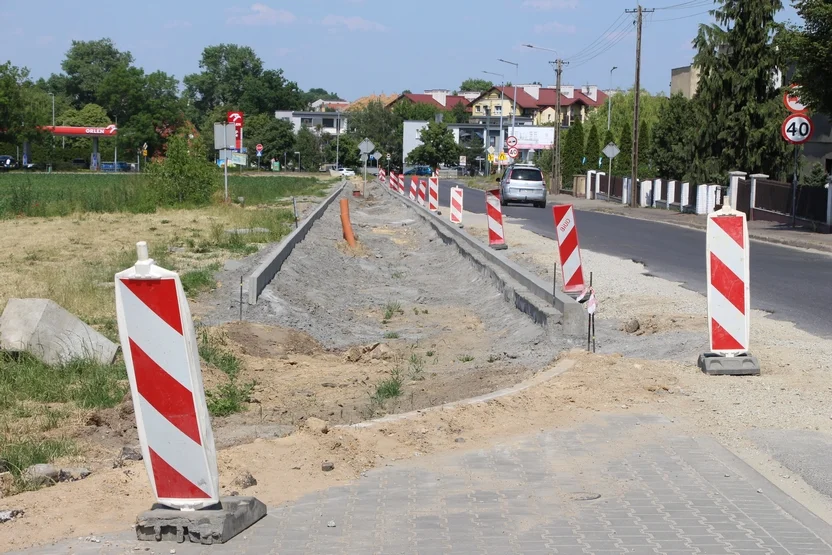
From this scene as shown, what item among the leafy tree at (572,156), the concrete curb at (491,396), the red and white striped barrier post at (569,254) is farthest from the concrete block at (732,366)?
the leafy tree at (572,156)

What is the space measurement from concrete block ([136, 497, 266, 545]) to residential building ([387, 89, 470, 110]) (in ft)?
585

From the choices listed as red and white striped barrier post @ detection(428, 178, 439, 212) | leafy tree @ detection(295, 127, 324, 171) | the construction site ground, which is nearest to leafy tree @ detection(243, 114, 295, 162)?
leafy tree @ detection(295, 127, 324, 171)

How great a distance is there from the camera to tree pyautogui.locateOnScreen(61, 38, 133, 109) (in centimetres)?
16750

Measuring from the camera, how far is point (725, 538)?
5086 millimetres

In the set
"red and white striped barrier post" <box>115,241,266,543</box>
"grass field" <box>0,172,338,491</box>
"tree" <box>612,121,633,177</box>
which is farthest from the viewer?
"tree" <box>612,121,633,177</box>

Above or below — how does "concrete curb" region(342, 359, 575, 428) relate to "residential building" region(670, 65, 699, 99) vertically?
below

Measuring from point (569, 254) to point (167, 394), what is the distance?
8.59m

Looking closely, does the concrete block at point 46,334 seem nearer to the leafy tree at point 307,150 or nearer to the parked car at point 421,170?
the parked car at point 421,170

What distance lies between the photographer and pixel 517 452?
21.9 ft

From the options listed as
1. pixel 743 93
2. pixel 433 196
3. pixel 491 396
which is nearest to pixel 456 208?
pixel 433 196

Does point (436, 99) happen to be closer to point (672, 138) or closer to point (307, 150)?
point (307, 150)

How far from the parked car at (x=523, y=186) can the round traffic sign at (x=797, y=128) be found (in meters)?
16.1

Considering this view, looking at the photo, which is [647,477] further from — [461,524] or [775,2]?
[775,2]

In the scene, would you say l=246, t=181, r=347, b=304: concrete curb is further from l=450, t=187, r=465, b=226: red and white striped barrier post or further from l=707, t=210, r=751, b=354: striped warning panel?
l=707, t=210, r=751, b=354: striped warning panel
